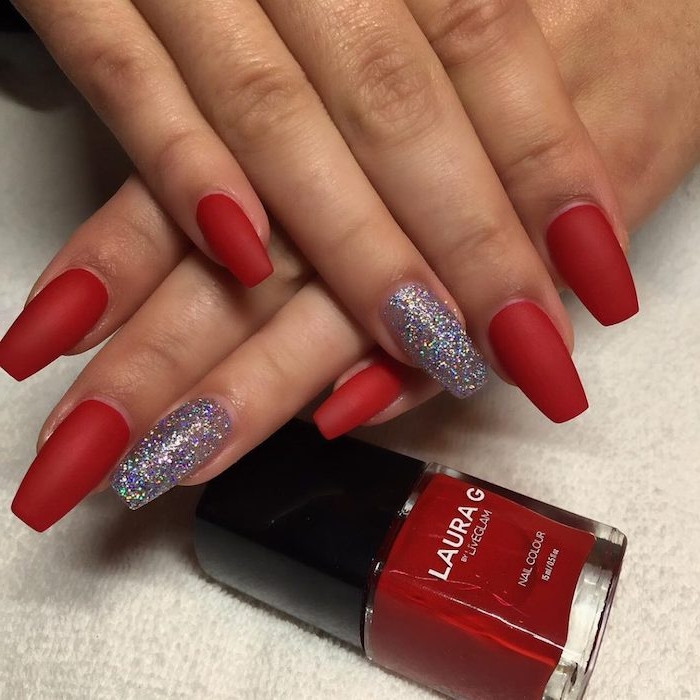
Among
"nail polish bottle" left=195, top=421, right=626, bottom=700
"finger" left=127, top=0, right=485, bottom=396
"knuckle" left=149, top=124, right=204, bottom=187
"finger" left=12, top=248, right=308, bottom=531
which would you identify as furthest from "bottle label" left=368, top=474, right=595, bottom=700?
"knuckle" left=149, top=124, right=204, bottom=187

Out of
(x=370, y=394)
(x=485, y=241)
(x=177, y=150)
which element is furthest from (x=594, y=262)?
(x=177, y=150)

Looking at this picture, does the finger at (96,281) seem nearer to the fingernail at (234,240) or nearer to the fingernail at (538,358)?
the fingernail at (234,240)

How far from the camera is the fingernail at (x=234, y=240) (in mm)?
612

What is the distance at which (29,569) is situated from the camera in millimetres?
734

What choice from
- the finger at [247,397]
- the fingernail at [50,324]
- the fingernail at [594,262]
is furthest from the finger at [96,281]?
the fingernail at [594,262]

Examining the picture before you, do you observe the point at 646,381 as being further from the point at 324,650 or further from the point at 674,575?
the point at 324,650

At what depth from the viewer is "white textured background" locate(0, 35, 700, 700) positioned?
2.22 feet

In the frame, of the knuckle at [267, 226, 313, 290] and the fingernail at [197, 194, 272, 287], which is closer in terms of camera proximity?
the fingernail at [197, 194, 272, 287]

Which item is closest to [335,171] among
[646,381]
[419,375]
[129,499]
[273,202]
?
[273,202]

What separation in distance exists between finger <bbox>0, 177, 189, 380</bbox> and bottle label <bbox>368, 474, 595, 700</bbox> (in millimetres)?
306

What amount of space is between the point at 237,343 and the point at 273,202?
0.13 meters

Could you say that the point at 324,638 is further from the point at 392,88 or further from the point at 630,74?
the point at 630,74

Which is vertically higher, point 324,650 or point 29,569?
point 29,569

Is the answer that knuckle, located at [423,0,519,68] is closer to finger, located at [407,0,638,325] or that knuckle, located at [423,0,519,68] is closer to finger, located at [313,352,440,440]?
finger, located at [407,0,638,325]
